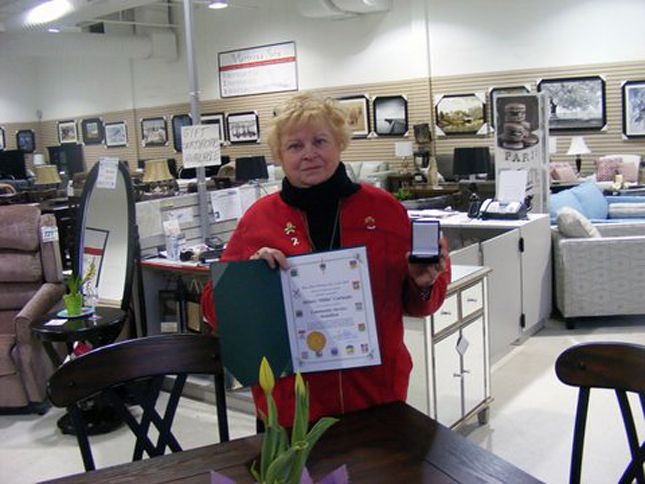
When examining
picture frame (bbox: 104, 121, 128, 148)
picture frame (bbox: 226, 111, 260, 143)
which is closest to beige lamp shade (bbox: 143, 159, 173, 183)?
picture frame (bbox: 226, 111, 260, 143)

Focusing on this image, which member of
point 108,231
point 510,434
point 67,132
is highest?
point 67,132

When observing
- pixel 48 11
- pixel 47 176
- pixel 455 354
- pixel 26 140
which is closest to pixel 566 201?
pixel 455 354

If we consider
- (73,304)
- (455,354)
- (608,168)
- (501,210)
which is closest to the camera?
(455,354)

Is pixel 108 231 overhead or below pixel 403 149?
below

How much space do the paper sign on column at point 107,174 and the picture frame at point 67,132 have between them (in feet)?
46.3

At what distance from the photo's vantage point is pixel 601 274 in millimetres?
5562

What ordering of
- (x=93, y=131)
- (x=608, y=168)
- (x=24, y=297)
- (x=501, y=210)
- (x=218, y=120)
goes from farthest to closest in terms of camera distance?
(x=93, y=131)
(x=218, y=120)
(x=608, y=168)
(x=501, y=210)
(x=24, y=297)

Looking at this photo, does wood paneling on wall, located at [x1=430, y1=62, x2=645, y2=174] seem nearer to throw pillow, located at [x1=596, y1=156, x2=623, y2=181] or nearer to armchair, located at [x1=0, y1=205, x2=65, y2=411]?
throw pillow, located at [x1=596, y1=156, x2=623, y2=181]

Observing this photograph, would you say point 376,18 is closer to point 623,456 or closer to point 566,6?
point 566,6

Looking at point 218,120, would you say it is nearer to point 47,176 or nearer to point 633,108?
point 47,176

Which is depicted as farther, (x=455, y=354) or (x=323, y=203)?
(x=455, y=354)

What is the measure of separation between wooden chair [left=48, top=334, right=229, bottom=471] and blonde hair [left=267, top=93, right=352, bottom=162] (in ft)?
2.02

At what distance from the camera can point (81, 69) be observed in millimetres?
17344

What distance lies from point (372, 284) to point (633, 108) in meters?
9.68
